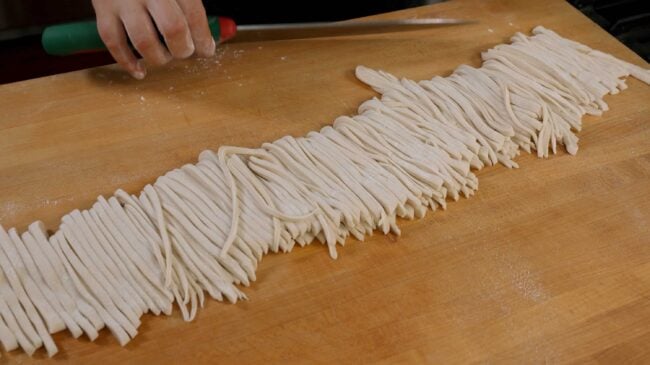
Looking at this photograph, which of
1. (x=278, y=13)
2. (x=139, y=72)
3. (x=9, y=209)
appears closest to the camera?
(x=9, y=209)

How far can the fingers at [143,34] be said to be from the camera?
2.01 meters

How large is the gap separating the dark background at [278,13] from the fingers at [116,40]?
675 mm

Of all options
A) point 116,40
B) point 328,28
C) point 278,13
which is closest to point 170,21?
point 116,40

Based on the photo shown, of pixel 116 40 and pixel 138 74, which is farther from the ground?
pixel 116 40

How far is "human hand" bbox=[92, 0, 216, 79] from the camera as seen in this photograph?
201cm

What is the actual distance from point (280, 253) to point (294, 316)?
0.67ft

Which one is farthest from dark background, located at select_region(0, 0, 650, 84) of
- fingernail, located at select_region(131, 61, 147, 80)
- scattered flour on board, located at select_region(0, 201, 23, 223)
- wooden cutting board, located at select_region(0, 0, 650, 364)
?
scattered flour on board, located at select_region(0, 201, 23, 223)

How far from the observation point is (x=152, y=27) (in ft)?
6.68

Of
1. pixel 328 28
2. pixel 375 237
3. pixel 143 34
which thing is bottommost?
pixel 375 237

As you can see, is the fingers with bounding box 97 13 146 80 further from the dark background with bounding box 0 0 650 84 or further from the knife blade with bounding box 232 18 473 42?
the dark background with bounding box 0 0 650 84

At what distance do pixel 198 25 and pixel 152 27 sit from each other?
138mm

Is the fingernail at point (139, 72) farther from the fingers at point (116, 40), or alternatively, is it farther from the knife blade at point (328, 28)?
the knife blade at point (328, 28)

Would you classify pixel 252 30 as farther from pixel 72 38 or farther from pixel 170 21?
pixel 72 38

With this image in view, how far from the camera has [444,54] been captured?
2.44 metres
